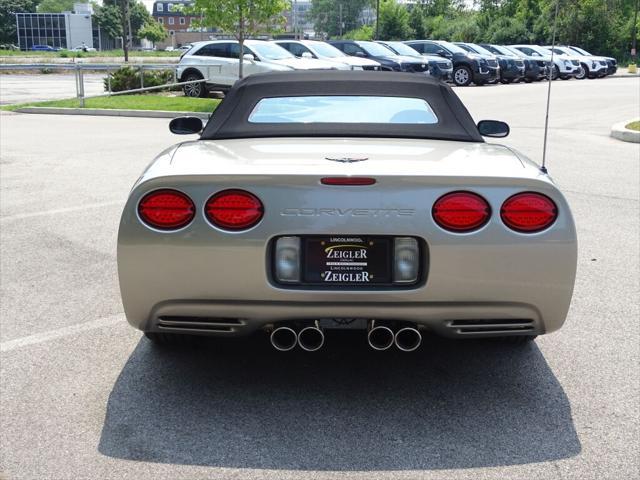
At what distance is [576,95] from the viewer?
28.0 m

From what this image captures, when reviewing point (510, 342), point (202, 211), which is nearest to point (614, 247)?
point (510, 342)

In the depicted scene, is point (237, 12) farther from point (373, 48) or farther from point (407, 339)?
point (407, 339)

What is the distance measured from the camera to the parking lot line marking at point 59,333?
15.1ft

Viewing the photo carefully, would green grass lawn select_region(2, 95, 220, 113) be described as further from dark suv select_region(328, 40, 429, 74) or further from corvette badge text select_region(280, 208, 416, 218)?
corvette badge text select_region(280, 208, 416, 218)

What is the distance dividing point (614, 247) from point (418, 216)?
3999 mm

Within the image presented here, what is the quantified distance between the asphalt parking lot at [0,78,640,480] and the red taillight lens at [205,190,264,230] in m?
0.84

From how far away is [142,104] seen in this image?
21.6m

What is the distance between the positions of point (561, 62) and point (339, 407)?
38837 mm

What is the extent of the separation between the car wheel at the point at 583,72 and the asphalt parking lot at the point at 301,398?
36.6m

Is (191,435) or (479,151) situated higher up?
(479,151)

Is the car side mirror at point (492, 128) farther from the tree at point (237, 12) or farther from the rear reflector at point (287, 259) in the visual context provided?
the tree at point (237, 12)

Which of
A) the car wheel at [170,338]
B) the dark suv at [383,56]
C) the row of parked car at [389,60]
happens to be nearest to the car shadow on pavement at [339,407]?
the car wheel at [170,338]

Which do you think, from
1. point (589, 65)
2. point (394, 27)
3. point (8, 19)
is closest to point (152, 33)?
point (8, 19)

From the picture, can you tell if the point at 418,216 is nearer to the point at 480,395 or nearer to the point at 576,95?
the point at 480,395
